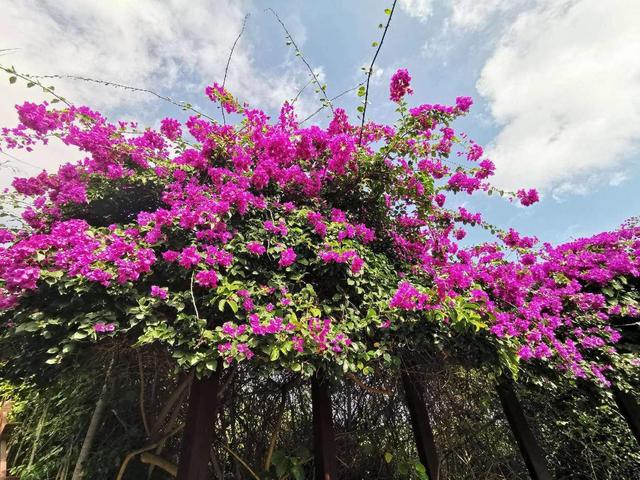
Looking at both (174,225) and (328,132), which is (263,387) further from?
(328,132)

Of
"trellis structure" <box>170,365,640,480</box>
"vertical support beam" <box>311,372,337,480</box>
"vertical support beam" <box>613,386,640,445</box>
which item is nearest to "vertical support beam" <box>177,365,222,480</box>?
"trellis structure" <box>170,365,640,480</box>

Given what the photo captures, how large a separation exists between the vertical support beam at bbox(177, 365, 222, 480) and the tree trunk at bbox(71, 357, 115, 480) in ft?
3.17

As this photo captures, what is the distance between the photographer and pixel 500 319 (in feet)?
7.69

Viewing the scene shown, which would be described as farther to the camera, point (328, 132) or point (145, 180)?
point (328, 132)

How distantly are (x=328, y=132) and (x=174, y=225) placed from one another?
5.16 feet

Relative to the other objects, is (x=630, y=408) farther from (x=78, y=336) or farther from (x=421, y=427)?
(x=78, y=336)

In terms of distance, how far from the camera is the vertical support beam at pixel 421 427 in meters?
2.78

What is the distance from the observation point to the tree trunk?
8.47 ft

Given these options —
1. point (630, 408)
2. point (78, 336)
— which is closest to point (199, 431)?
point (78, 336)

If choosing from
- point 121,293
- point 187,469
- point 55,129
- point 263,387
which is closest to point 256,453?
point 263,387

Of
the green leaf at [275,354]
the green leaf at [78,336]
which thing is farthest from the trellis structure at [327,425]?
the green leaf at [78,336]

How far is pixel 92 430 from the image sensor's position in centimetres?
273

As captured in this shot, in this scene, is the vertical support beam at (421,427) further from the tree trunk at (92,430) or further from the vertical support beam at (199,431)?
the tree trunk at (92,430)

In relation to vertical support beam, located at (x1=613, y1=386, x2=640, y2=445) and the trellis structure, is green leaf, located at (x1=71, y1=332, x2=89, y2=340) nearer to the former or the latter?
the trellis structure
